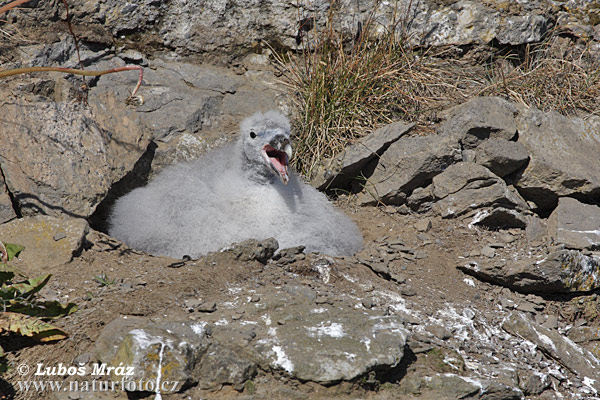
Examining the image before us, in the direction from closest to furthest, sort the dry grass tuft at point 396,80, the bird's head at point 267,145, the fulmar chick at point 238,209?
the fulmar chick at point 238,209
the bird's head at point 267,145
the dry grass tuft at point 396,80

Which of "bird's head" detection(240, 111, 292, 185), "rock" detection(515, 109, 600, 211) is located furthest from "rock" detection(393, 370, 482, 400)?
"rock" detection(515, 109, 600, 211)

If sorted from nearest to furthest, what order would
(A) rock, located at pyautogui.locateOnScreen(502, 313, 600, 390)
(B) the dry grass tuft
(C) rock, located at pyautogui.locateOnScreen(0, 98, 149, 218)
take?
(A) rock, located at pyautogui.locateOnScreen(502, 313, 600, 390), (C) rock, located at pyautogui.locateOnScreen(0, 98, 149, 218), (B) the dry grass tuft

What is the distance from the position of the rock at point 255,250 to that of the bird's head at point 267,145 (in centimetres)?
68

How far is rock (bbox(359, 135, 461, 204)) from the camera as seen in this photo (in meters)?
5.95

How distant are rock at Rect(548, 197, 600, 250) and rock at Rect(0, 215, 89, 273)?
157 inches

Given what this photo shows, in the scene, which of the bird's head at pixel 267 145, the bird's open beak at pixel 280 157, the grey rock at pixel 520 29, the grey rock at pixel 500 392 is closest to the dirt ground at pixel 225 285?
the grey rock at pixel 500 392

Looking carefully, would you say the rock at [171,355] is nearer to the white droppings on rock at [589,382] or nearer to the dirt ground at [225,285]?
the dirt ground at [225,285]

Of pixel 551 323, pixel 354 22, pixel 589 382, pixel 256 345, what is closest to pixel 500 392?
pixel 589 382

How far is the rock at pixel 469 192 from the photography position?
18.8 ft

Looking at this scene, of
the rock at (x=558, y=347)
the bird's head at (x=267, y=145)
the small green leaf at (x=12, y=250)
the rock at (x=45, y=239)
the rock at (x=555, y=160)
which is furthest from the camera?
the rock at (x=555, y=160)

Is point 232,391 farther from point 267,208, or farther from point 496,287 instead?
point 496,287

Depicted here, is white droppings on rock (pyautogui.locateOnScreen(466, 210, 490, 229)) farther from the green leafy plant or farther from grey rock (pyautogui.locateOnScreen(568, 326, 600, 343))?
the green leafy plant

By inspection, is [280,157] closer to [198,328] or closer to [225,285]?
[225,285]

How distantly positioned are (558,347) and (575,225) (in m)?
1.57
